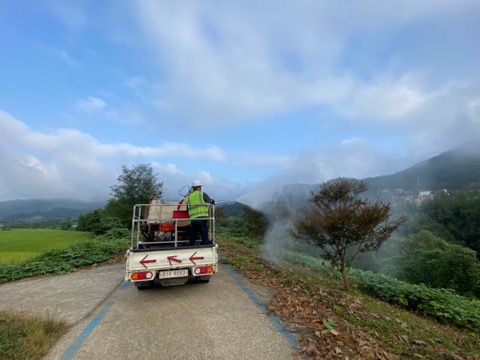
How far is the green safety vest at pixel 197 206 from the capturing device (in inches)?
259

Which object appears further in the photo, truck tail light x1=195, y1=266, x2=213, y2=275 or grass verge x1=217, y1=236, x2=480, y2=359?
truck tail light x1=195, y1=266, x2=213, y2=275

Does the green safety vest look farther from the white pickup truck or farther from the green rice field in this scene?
the green rice field

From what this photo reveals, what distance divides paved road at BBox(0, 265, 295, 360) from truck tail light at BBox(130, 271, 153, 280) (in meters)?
0.56

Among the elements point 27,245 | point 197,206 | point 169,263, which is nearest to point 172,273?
point 169,263

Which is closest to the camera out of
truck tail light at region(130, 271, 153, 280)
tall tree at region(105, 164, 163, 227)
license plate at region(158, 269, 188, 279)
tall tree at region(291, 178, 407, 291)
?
truck tail light at region(130, 271, 153, 280)

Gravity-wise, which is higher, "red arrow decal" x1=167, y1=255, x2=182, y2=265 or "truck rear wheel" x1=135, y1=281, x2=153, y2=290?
"red arrow decal" x1=167, y1=255, x2=182, y2=265

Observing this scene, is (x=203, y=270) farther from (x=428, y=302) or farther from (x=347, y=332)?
(x=428, y=302)

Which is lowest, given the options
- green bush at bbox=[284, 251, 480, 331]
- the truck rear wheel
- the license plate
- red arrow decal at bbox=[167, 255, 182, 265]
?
green bush at bbox=[284, 251, 480, 331]

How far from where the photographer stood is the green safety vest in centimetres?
657

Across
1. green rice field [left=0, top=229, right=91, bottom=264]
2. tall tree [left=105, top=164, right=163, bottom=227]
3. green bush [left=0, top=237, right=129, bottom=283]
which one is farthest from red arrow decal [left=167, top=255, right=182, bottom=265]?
tall tree [left=105, top=164, right=163, bottom=227]

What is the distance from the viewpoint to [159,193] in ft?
113

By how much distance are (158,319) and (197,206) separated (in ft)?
8.43

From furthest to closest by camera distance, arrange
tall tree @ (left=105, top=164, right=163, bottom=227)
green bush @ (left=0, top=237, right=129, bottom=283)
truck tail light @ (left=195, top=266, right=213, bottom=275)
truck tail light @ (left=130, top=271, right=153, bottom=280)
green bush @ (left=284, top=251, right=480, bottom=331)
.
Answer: tall tree @ (left=105, top=164, right=163, bottom=227) → green bush @ (left=0, top=237, right=129, bottom=283) → green bush @ (left=284, top=251, right=480, bottom=331) → truck tail light @ (left=195, top=266, right=213, bottom=275) → truck tail light @ (left=130, top=271, right=153, bottom=280)

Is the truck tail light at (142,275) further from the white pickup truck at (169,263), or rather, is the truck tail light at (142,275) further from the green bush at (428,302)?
the green bush at (428,302)
